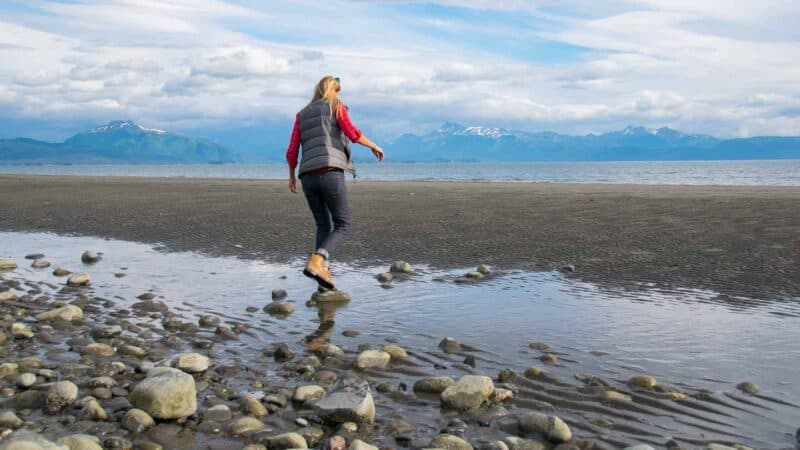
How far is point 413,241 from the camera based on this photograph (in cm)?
1482

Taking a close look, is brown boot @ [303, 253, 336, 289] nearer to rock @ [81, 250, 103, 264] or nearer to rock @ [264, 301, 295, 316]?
rock @ [264, 301, 295, 316]

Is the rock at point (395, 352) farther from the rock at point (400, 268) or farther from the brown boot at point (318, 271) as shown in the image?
the rock at point (400, 268)

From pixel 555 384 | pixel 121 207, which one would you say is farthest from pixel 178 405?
pixel 121 207

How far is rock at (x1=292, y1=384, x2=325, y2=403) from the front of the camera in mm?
5035

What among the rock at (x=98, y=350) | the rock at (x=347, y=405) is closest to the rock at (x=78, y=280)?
A: the rock at (x=98, y=350)

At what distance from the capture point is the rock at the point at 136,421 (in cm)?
447

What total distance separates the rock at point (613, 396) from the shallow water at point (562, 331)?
11 centimetres

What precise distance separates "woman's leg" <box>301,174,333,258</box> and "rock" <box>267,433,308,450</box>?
4.98m

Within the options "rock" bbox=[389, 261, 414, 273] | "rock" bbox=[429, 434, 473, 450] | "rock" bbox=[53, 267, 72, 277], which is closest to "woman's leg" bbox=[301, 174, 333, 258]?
"rock" bbox=[389, 261, 414, 273]

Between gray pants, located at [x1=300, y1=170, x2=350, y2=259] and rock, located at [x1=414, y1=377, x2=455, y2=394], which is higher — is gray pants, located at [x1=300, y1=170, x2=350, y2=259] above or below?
above

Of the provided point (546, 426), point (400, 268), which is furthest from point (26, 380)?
point (400, 268)

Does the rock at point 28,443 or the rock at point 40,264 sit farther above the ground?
the rock at point 28,443

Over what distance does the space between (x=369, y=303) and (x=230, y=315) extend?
1.73m

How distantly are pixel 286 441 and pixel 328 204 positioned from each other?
527 centimetres
